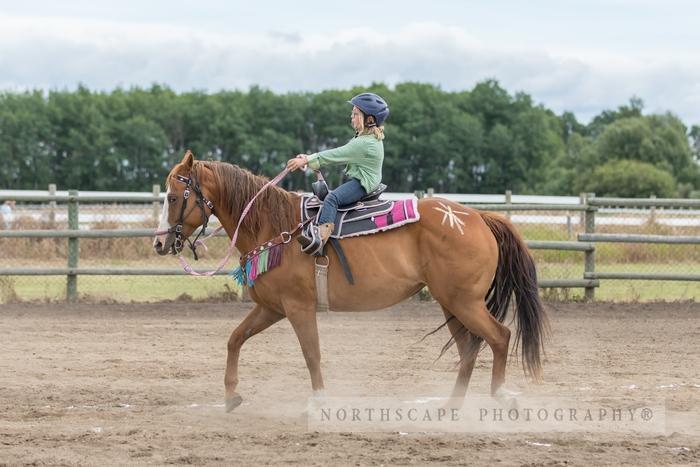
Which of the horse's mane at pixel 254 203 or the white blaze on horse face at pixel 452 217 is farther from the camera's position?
the horse's mane at pixel 254 203

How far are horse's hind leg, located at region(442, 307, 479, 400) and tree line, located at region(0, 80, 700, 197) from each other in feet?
148

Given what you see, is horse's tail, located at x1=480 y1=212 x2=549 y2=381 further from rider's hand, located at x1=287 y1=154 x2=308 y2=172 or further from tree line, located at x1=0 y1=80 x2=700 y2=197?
tree line, located at x1=0 y1=80 x2=700 y2=197

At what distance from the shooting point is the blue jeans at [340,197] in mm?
7430

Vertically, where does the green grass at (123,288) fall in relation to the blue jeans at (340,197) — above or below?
below

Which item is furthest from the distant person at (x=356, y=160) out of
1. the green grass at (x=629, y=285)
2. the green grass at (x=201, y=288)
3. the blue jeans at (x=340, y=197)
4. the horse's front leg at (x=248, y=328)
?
the green grass at (x=629, y=285)

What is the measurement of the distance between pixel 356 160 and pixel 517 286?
164cm

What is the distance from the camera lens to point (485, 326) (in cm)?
737

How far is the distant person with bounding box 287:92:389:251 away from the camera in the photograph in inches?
291

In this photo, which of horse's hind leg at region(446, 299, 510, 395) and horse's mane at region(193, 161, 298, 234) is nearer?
horse's hind leg at region(446, 299, 510, 395)

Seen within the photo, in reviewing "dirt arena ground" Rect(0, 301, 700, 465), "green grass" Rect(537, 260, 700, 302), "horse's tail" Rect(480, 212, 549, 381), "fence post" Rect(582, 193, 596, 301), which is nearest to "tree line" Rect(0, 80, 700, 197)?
"green grass" Rect(537, 260, 700, 302)

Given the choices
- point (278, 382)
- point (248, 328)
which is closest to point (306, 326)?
point (248, 328)

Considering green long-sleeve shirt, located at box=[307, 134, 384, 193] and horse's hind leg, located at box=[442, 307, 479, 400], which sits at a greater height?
green long-sleeve shirt, located at box=[307, 134, 384, 193]

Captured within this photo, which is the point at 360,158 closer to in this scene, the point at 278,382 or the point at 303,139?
the point at 278,382

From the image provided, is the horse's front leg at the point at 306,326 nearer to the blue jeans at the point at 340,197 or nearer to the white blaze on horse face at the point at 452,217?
the blue jeans at the point at 340,197
